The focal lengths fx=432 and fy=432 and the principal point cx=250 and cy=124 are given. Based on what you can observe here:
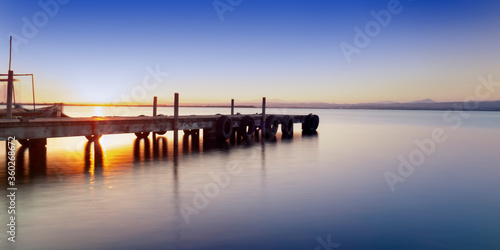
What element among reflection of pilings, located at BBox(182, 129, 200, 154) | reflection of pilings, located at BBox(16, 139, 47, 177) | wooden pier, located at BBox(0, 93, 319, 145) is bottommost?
reflection of pilings, located at BBox(182, 129, 200, 154)

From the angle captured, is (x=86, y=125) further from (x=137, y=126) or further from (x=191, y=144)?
(x=191, y=144)

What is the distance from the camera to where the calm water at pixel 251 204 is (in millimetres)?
8258

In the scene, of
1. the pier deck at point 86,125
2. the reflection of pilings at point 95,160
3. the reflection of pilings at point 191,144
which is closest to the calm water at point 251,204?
the reflection of pilings at point 95,160

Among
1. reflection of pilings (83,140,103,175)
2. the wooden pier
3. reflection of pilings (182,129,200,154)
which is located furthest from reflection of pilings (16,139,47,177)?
reflection of pilings (182,129,200,154)

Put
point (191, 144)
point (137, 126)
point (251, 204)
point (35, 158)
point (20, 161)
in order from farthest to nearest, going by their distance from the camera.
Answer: point (191, 144) → point (137, 126) → point (35, 158) → point (20, 161) → point (251, 204)

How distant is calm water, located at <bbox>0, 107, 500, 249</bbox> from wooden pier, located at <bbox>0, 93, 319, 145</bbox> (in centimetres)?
142

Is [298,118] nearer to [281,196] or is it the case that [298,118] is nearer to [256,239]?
[281,196]

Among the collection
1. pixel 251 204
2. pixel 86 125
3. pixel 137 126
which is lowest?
pixel 251 204

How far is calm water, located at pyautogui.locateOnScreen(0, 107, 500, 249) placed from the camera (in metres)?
8.26

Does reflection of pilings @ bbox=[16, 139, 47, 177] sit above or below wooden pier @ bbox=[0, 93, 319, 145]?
below

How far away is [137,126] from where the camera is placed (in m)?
23.7

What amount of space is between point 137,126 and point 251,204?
1397 cm

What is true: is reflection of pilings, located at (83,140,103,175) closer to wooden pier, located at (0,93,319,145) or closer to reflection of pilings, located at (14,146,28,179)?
wooden pier, located at (0,93,319,145)

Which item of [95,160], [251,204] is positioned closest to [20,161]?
[95,160]
